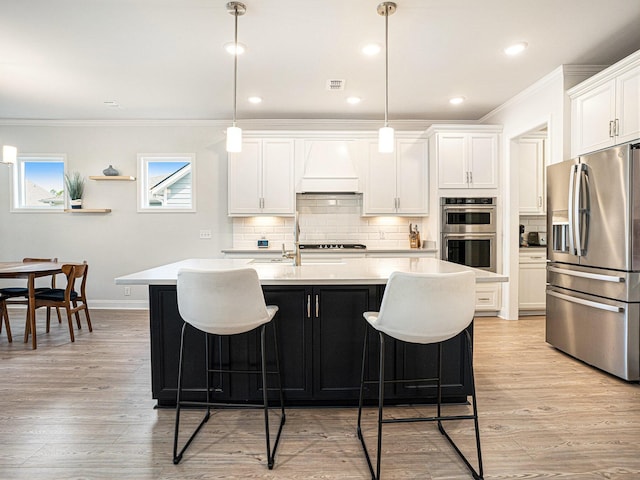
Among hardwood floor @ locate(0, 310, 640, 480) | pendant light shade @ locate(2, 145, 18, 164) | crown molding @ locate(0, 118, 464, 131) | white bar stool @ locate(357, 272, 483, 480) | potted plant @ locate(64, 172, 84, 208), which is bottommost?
hardwood floor @ locate(0, 310, 640, 480)

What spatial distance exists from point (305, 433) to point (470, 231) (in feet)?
11.9

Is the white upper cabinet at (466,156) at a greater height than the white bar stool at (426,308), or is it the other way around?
the white upper cabinet at (466,156)

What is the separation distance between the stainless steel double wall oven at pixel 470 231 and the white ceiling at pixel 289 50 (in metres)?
1.28

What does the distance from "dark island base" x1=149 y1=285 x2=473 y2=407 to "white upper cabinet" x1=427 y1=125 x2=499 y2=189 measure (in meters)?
3.07

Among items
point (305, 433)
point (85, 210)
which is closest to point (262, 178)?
point (85, 210)

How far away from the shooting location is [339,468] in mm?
1886

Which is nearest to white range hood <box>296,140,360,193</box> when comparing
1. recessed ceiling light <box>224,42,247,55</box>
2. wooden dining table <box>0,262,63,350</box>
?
recessed ceiling light <box>224,42,247,55</box>

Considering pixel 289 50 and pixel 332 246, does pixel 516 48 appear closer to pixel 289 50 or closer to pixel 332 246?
pixel 289 50

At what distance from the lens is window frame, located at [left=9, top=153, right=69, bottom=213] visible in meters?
5.51

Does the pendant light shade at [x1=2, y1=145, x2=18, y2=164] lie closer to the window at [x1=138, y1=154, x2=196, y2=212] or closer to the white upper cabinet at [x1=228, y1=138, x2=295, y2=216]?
the window at [x1=138, y1=154, x2=196, y2=212]

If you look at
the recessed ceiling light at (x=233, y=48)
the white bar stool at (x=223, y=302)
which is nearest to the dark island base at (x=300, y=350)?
the white bar stool at (x=223, y=302)

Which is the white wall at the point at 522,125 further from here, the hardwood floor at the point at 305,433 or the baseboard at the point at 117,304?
the baseboard at the point at 117,304

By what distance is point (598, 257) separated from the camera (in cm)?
309

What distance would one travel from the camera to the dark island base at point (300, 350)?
A: 2.42m
